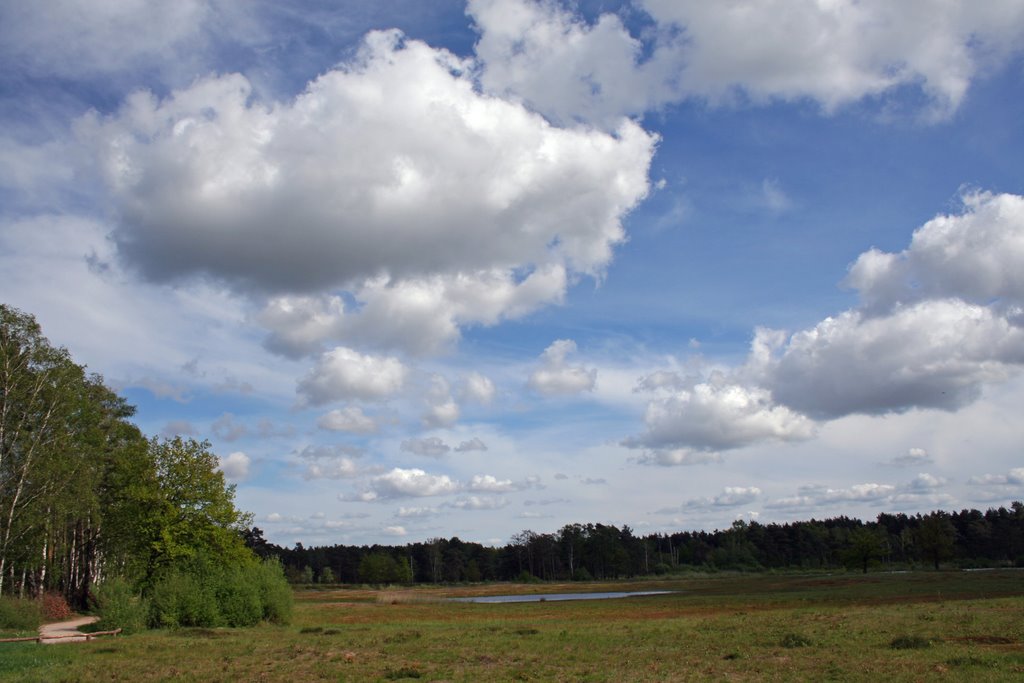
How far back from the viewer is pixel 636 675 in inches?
853

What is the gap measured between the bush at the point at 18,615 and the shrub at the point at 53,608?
9047 mm

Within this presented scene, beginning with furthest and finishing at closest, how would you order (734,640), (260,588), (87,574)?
(87,574) → (260,588) → (734,640)

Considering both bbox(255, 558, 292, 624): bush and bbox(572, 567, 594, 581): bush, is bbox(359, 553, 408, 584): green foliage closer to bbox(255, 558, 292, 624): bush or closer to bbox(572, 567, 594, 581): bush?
bbox(572, 567, 594, 581): bush

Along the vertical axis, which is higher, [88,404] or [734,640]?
[88,404]

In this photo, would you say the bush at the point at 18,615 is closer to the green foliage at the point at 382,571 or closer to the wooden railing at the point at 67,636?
the wooden railing at the point at 67,636

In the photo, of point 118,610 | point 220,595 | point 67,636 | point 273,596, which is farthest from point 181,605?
point 67,636

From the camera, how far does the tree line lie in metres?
43.9

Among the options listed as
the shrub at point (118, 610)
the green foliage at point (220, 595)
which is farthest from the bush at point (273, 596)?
the shrub at point (118, 610)

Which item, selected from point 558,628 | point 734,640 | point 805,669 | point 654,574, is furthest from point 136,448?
point 654,574

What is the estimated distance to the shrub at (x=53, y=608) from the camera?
50300 millimetres

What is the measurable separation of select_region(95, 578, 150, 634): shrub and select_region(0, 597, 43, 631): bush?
336 centimetres

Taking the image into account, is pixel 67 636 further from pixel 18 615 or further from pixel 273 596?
pixel 273 596

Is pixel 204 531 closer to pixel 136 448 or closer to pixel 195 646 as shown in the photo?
pixel 136 448

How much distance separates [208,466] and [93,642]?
57.4 ft
